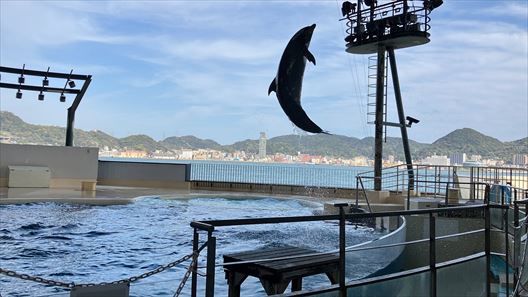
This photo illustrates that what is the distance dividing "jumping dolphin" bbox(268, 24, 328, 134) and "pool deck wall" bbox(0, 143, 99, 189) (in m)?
9.37

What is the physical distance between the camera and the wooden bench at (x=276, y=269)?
2.86 m

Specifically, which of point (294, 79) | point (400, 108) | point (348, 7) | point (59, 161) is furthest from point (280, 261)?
point (59, 161)

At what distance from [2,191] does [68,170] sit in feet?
8.37

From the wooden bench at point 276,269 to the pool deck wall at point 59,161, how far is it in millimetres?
11890

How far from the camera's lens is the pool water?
14.4 feet

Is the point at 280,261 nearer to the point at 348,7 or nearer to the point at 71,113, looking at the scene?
the point at 348,7

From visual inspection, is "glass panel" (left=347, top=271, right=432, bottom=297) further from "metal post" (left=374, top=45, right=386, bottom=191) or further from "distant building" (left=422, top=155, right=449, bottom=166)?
"metal post" (left=374, top=45, right=386, bottom=191)

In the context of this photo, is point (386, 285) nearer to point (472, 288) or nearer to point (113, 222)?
point (472, 288)

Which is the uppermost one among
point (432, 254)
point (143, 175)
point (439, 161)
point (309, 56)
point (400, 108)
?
point (400, 108)

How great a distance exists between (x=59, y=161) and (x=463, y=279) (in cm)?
1343

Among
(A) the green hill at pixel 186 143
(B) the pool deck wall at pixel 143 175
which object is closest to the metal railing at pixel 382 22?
(B) the pool deck wall at pixel 143 175

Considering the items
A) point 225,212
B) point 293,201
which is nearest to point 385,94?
point 293,201

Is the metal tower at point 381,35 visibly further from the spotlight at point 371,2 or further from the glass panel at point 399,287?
the glass panel at point 399,287

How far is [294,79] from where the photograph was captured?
257 inches
